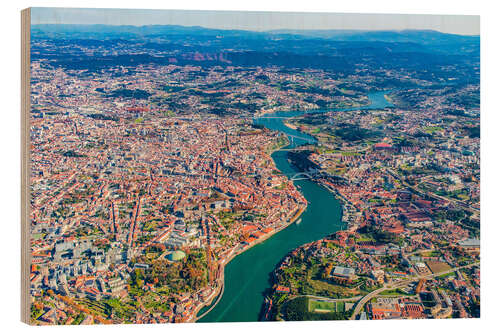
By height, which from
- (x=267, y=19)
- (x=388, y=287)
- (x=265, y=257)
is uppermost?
(x=267, y=19)

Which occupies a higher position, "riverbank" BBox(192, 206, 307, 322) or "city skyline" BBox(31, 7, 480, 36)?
"city skyline" BBox(31, 7, 480, 36)

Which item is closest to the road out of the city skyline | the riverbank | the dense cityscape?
the dense cityscape

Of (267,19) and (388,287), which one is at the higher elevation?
(267,19)

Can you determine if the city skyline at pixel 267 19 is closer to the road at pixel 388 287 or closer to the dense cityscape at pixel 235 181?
the dense cityscape at pixel 235 181

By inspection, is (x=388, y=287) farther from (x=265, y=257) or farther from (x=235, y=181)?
(x=235, y=181)

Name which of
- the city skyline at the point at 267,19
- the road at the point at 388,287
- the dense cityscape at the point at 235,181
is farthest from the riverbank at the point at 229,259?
A: the city skyline at the point at 267,19

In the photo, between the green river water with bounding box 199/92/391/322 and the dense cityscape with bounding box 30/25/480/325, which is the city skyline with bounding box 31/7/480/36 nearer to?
the dense cityscape with bounding box 30/25/480/325

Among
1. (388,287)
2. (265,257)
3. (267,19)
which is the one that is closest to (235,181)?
(265,257)
